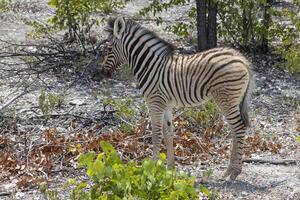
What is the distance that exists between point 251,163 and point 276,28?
19.1ft

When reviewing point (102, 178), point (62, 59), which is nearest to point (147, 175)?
point (102, 178)

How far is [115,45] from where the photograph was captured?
8297mm

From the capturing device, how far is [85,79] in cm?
1151

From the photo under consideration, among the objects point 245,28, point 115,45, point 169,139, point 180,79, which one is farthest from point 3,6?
point 169,139

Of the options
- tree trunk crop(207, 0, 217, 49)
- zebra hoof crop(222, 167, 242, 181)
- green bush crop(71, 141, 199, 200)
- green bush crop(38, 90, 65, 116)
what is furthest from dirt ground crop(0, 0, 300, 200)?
green bush crop(71, 141, 199, 200)

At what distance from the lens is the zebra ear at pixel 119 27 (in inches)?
311

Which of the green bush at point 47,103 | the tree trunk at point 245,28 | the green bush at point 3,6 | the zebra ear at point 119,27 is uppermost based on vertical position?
the zebra ear at point 119,27

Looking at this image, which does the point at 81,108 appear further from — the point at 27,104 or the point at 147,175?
the point at 147,175

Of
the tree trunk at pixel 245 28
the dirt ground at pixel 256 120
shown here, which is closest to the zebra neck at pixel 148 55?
the dirt ground at pixel 256 120

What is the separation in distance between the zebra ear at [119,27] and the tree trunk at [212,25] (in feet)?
17.9

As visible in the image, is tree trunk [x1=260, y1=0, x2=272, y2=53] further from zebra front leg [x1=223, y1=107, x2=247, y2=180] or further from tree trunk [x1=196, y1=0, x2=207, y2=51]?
zebra front leg [x1=223, y1=107, x2=247, y2=180]

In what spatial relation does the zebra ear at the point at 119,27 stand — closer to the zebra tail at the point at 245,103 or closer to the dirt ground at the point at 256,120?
the dirt ground at the point at 256,120

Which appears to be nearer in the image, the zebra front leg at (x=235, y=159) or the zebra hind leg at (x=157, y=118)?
the zebra front leg at (x=235, y=159)

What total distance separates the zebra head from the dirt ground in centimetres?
118
